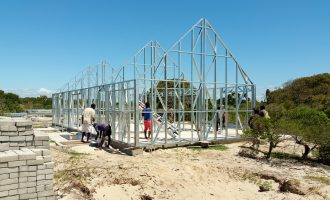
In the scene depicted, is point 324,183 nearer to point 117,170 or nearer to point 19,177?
point 117,170

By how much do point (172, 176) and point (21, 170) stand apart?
4.05 m

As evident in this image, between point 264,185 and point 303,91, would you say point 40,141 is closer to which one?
point 264,185

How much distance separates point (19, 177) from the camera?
668 centimetres

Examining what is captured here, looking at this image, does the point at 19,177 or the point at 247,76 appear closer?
the point at 19,177

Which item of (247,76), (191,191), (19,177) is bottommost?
(191,191)

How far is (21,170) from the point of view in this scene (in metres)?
6.70

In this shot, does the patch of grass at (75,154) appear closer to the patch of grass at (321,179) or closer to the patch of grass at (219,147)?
the patch of grass at (219,147)

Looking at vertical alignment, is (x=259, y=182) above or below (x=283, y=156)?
below

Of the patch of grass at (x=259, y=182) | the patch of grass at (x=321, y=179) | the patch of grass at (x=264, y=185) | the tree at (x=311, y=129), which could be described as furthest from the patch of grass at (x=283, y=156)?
the patch of grass at (x=264, y=185)

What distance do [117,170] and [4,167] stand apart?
3403mm

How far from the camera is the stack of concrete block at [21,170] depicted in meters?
6.54

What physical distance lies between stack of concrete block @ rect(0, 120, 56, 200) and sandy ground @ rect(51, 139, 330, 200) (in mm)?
705

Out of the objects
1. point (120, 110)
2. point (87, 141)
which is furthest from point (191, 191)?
point (87, 141)

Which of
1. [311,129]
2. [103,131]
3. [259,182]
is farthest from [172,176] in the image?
[311,129]
